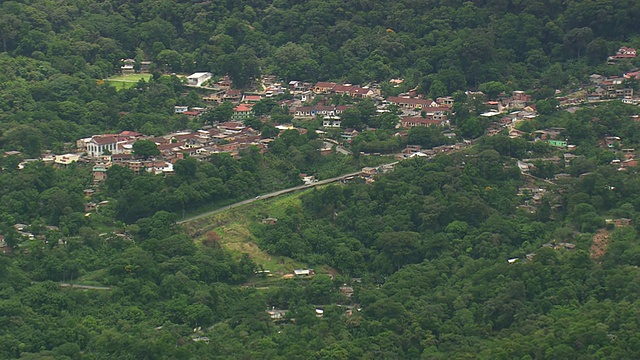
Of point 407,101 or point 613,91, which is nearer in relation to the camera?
point 613,91

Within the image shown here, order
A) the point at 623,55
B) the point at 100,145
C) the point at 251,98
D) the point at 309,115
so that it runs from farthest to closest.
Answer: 1. the point at 251,98
2. the point at 623,55
3. the point at 309,115
4. the point at 100,145

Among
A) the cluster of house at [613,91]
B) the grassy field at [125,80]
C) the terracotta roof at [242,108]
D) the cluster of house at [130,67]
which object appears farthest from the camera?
the cluster of house at [130,67]

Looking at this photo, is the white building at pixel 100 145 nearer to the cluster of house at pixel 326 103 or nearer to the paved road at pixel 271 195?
the paved road at pixel 271 195

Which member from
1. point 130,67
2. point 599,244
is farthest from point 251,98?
point 599,244

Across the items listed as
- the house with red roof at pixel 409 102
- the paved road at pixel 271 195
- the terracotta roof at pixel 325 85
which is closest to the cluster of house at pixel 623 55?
the house with red roof at pixel 409 102

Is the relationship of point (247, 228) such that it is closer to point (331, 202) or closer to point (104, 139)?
point (331, 202)
